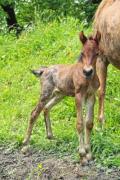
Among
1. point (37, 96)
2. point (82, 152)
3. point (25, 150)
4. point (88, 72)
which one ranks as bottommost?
point (37, 96)

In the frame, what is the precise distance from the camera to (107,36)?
875cm

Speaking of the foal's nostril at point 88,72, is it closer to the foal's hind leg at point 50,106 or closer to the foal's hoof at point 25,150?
the foal's hind leg at point 50,106

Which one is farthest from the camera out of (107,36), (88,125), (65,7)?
(65,7)

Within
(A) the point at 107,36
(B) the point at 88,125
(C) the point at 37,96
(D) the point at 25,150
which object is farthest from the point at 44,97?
(C) the point at 37,96

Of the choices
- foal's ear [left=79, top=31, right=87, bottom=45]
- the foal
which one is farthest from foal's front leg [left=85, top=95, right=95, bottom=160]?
foal's ear [left=79, top=31, right=87, bottom=45]

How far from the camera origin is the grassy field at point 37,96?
24.6 ft

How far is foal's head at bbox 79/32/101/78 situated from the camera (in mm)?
6342

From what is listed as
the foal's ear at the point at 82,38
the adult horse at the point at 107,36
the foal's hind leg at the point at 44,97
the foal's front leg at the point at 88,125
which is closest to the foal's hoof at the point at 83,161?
the foal's front leg at the point at 88,125

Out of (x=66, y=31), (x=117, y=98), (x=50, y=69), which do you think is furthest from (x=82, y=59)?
(x=66, y=31)

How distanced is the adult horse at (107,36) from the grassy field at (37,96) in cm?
59

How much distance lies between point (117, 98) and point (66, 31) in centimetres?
464

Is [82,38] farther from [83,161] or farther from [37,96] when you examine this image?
[37,96]

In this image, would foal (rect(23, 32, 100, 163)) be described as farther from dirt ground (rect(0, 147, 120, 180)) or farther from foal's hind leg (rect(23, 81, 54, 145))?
dirt ground (rect(0, 147, 120, 180))

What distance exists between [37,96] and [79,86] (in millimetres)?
4423
